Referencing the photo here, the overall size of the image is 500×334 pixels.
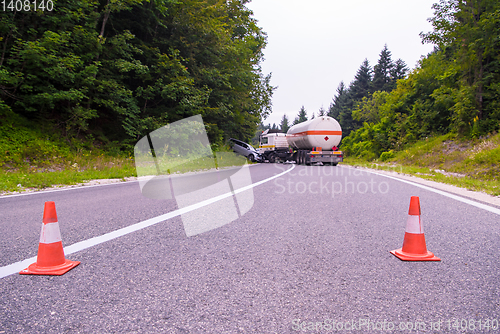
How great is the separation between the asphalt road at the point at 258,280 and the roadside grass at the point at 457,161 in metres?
5.36

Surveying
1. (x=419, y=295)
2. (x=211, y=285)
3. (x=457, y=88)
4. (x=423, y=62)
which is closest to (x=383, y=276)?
(x=419, y=295)

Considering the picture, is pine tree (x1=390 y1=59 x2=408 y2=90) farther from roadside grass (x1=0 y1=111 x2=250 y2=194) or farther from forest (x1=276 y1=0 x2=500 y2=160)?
roadside grass (x1=0 y1=111 x2=250 y2=194)

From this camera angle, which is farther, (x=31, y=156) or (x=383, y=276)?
(x=31, y=156)

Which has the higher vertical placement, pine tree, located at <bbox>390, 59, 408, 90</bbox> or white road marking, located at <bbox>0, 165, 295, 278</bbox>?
pine tree, located at <bbox>390, 59, 408, 90</bbox>

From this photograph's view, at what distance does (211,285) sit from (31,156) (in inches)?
465

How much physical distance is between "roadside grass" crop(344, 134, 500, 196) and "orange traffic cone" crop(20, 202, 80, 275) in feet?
26.9

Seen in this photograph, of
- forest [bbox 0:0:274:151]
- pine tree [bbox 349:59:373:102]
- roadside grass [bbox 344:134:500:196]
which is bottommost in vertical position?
roadside grass [bbox 344:134:500:196]

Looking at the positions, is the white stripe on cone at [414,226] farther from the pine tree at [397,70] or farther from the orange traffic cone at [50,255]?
the pine tree at [397,70]

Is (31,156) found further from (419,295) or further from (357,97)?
(357,97)

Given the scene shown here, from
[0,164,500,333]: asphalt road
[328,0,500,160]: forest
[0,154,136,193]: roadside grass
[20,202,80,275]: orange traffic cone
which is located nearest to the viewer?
[0,164,500,333]: asphalt road

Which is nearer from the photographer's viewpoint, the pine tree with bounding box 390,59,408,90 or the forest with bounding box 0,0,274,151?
the forest with bounding box 0,0,274,151

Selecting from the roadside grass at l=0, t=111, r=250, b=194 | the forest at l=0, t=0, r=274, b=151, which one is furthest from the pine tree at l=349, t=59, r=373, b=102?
the roadside grass at l=0, t=111, r=250, b=194

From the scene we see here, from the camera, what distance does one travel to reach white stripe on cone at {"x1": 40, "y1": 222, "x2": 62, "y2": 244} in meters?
2.51

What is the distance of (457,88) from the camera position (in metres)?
19.5
